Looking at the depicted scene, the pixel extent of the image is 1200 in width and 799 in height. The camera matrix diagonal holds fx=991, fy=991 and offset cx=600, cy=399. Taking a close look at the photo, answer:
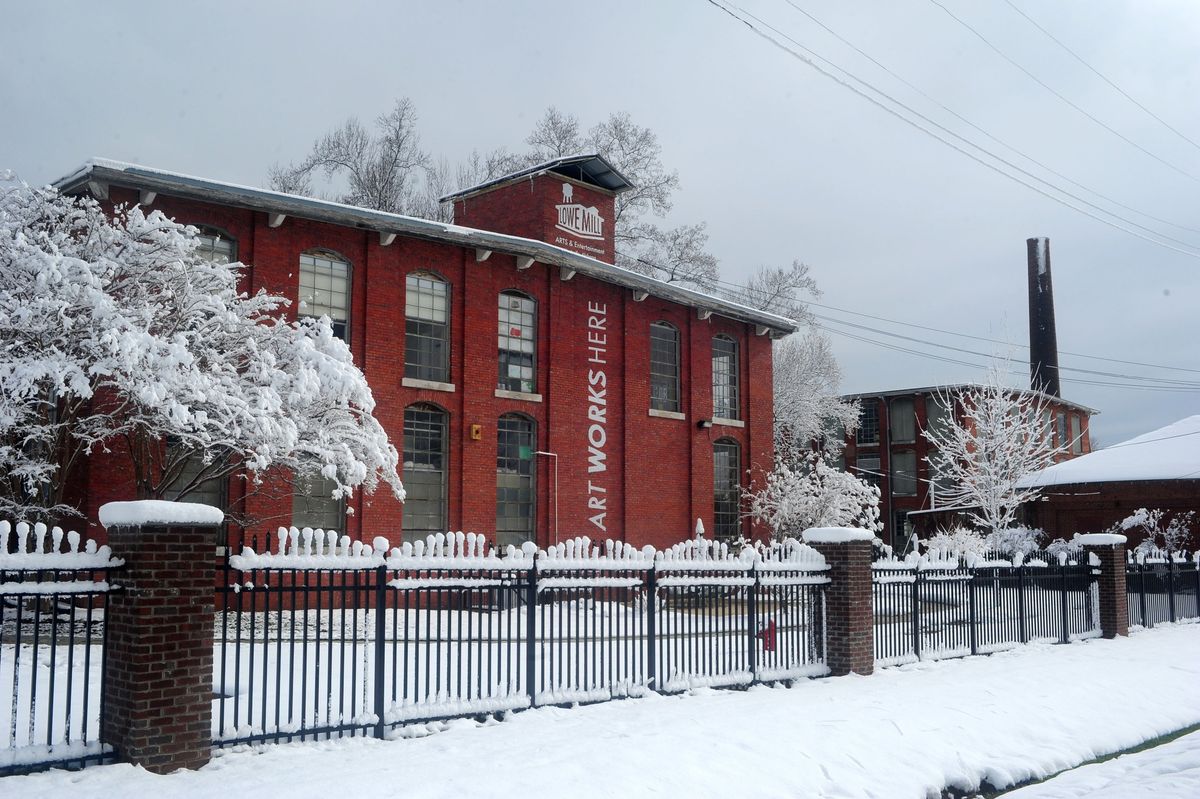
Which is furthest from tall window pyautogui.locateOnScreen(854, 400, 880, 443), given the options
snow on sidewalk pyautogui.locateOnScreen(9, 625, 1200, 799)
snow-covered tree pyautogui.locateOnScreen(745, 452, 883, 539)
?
snow on sidewalk pyautogui.locateOnScreen(9, 625, 1200, 799)

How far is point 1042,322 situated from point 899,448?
397 inches

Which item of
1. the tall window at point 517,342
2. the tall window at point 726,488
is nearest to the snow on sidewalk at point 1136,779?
the tall window at point 517,342

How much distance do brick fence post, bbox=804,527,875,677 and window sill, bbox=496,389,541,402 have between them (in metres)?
11.8

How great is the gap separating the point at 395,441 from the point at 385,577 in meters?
13.0

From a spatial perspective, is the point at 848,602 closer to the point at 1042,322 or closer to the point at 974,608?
the point at 974,608

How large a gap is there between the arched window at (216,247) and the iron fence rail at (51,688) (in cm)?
914

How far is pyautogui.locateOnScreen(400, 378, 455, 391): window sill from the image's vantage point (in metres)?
21.8

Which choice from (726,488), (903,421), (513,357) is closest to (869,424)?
(903,421)

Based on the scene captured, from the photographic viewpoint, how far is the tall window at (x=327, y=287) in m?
20.8

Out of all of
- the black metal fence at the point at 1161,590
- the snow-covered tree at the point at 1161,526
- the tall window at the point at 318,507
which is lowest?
the black metal fence at the point at 1161,590

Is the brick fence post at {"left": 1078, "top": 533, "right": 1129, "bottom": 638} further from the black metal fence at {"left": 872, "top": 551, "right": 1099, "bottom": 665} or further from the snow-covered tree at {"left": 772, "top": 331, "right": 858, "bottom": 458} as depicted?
the snow-covered tree at {"left": 772, "top": 331, "right": 858, "bottom": 458}

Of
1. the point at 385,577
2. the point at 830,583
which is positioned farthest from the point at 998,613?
the point at 385,577

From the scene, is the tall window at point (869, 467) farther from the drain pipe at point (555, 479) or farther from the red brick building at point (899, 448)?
the drain pipe at point (555, 479)

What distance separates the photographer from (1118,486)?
39.0 meters
